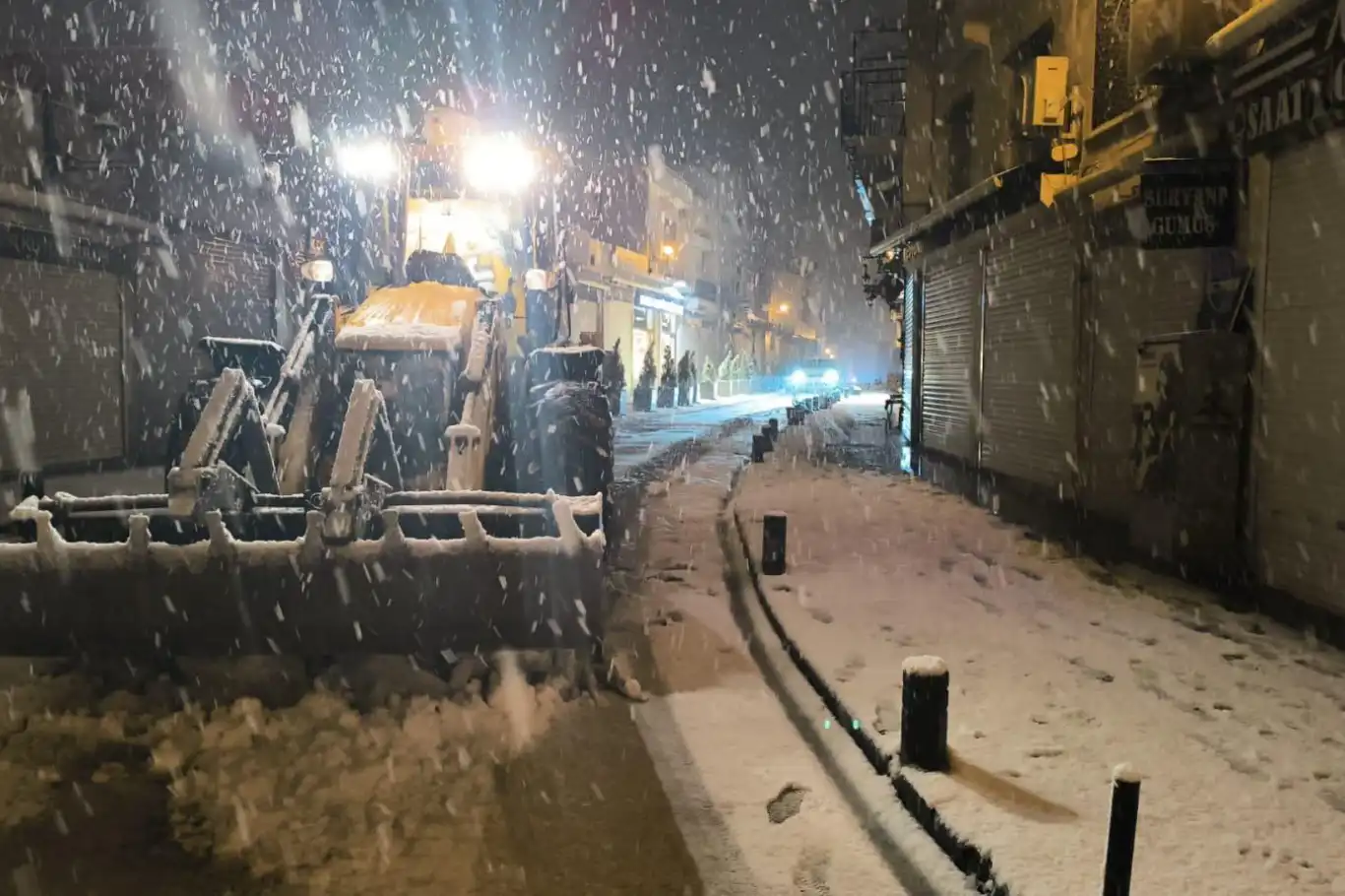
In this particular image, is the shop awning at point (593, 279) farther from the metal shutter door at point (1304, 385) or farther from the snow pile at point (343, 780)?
the snow pile at point (343, 780)

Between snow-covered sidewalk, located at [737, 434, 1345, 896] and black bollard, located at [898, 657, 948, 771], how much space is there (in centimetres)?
13

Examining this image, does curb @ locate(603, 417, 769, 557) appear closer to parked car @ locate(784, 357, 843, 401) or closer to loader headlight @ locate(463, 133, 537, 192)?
loader headlight @ locate(463, 133, 537, 192)

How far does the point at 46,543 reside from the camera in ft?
17.3

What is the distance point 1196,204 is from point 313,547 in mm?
7464

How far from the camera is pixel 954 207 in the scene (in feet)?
44.7

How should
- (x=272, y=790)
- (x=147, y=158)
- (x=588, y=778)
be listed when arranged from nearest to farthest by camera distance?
1. (x=272, y=790)
2. (x=588, y=778)
3. (x=147, y=158)

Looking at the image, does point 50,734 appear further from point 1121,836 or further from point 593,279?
point 593,279

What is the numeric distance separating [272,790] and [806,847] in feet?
7.93

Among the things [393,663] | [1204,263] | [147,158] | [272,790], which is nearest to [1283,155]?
[1204,263]

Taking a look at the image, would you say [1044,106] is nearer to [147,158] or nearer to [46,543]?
[46,543]

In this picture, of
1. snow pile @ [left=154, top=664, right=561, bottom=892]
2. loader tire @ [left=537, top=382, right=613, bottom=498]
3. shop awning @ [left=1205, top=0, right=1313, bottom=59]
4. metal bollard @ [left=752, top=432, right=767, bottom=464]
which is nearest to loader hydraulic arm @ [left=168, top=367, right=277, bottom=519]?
snow pile @ [left=154, top=664, right=561, bottom=892]

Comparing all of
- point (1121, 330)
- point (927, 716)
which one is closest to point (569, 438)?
point (927, 716)

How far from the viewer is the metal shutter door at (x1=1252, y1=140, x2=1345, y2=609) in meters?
6.71

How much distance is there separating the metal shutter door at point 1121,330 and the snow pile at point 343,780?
Answer: 22.1 feet
